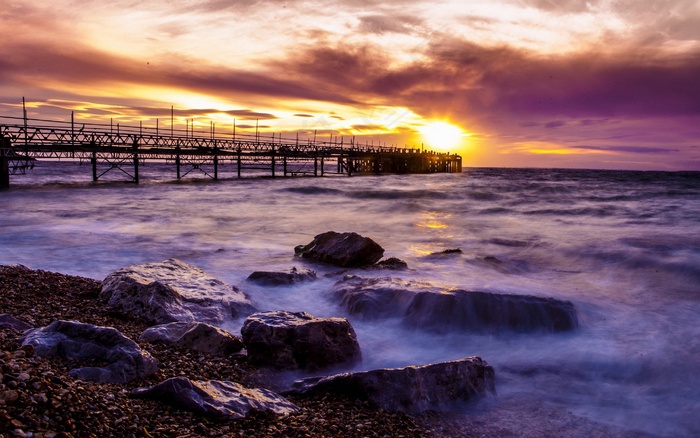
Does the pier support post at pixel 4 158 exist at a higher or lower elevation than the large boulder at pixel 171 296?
higher

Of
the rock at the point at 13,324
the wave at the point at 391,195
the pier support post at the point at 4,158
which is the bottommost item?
the wave at the point at 391,195

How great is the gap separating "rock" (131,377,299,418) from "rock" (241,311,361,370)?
95 centimetres

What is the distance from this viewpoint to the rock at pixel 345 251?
32.5 feet

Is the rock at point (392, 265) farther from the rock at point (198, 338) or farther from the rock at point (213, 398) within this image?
the rock at point (213, 398)

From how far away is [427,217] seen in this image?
72.3 feet

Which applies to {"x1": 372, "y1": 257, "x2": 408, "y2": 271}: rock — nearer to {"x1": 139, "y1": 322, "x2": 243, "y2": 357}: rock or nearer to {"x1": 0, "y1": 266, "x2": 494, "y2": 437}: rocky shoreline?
{"x1": 139, "y1": 322, "x2": 243, "y2": 357}: rock

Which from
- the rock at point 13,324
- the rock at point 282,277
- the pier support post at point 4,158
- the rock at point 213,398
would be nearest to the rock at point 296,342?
the rock at point 213,398

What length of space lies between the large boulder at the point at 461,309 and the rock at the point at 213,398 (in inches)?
131

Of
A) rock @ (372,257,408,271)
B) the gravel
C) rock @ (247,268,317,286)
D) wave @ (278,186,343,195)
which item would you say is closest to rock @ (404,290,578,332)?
rock @ (247,268,317,286)

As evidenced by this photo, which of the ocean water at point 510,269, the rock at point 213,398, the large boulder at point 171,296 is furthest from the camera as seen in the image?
the large boulder at point 171,296

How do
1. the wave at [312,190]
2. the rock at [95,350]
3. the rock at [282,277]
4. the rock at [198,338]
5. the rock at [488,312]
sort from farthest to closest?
1. the wave at [312,190]
2. the rock at [282,277]
3. the rock at [488,312]
4. the rock at [198,338]
5. the rock at [95,350]

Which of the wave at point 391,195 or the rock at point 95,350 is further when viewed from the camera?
the wave at point 391,195

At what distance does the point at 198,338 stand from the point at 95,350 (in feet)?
3.68

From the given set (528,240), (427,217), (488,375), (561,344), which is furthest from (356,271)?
(427,217)
